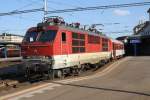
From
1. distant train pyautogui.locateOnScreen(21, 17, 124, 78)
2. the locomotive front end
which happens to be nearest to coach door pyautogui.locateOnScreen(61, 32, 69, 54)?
distant train pyautogui.locateOnScreen(21, 17, 124, 78)

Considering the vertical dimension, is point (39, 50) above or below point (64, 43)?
below

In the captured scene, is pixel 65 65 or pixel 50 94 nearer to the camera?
pixel 50 94

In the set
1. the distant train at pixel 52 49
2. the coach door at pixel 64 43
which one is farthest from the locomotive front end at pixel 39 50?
the coach door at pixel 64 43

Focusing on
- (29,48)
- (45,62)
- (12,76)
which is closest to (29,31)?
(29,48)

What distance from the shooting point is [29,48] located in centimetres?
2053

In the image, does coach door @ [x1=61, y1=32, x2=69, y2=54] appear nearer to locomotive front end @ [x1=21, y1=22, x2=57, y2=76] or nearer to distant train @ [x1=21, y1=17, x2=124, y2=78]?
distant train @ [x1=21, y1=17, x2=124, y2=78]

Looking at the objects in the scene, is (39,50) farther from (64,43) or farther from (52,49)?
(64,43)

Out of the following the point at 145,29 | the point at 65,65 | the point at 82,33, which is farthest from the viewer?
the point at 145,29

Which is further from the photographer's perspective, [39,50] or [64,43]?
[64,43]

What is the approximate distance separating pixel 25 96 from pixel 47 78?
7511 millimetres

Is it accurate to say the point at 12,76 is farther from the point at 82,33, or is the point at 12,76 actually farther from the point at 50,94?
the point at 50,94

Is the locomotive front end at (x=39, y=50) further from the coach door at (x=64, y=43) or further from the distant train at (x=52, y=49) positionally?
the coach door at (x=64, y=43)

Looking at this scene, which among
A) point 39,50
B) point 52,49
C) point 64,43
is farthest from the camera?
point 64,43

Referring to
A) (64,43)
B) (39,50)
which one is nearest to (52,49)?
(39,50)
